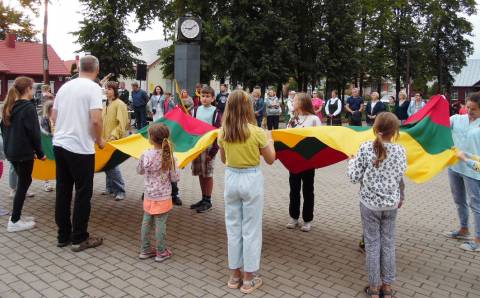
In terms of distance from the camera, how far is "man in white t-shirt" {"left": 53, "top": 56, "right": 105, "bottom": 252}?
456 centimetres

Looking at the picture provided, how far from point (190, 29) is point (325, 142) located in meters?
11.0

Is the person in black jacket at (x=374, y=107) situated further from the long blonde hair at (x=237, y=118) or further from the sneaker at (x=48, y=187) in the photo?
the long blonde hair at (x=237, y=118)

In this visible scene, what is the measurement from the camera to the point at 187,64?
14.4 metres

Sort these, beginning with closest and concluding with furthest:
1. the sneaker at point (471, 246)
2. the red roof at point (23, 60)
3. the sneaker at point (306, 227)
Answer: the sneaker at point (471, 246) < the sneaker at point (306, 227) < the red roof at point (23, 60)

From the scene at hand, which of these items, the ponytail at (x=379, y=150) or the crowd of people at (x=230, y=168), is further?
the crowd of people at (x=230, y=168)

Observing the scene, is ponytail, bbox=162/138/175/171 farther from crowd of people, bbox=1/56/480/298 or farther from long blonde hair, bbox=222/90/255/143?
long blonde hair, bbox=222/90/255/143

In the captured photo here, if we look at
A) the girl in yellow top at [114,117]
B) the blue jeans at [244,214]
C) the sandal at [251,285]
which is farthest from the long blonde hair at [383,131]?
the girl in yellow top at [114,117]

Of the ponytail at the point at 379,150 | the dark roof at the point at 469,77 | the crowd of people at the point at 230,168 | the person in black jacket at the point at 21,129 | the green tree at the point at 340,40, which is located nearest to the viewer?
the ponytail at the point at 379,150

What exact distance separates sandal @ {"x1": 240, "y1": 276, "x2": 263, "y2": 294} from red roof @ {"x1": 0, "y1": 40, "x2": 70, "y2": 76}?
43354 mm

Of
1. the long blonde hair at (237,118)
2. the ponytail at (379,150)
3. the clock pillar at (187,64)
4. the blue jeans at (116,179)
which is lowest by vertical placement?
the blue jeans at (116,179)

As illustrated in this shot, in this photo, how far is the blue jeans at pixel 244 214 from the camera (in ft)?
12.4

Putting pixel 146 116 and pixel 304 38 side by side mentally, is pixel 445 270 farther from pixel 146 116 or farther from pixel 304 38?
pixel 304 38

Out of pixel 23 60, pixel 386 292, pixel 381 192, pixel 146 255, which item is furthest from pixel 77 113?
pixel 23 60

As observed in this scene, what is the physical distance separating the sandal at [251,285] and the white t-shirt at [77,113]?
7.07 ft
